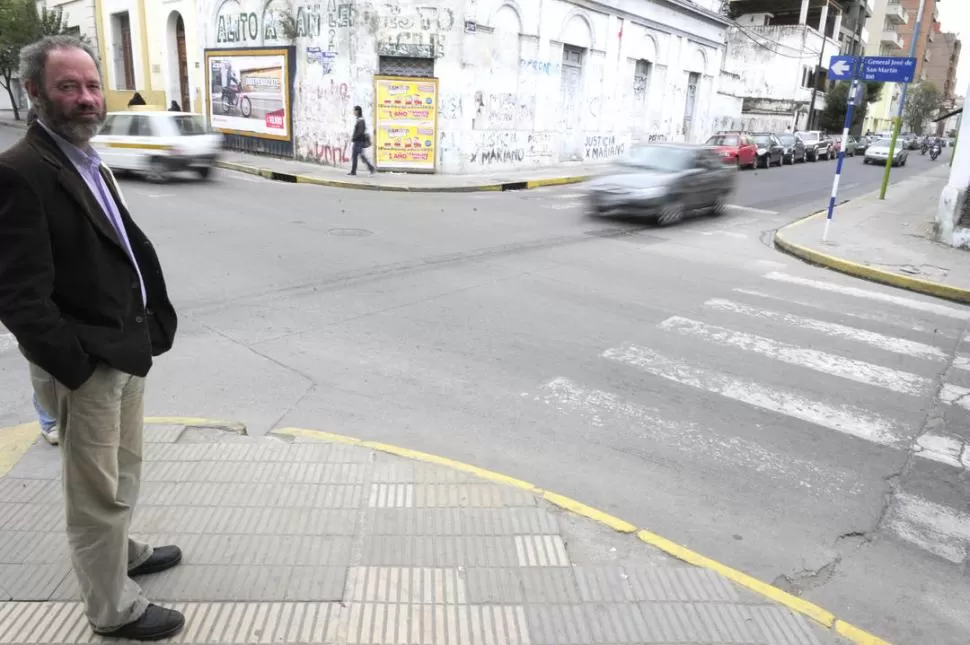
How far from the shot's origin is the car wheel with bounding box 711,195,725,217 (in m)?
15.1

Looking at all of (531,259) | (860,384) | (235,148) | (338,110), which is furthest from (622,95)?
(860,384)

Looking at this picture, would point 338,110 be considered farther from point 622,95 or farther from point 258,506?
point 258,506

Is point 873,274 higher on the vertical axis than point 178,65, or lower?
lower

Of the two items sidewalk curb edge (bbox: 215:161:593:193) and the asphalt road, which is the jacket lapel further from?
sidewalk curb edge (bbox: 215:161:593:193)

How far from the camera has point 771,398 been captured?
5.41 meters

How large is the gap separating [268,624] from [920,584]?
307 centimetres

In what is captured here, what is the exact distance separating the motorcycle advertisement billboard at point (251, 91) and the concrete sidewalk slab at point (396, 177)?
1.27m

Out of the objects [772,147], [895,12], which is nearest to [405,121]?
[772,147]

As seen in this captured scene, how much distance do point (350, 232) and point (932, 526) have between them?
914cm

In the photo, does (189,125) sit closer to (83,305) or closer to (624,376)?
(624,376)

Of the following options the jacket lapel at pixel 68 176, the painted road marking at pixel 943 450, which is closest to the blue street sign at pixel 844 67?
the painted road marking at pixel 943 450

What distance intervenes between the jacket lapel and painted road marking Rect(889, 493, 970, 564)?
164 inches

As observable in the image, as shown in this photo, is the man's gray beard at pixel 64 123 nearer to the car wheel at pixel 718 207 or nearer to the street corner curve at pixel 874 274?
the street corner curve at pixel 874 274

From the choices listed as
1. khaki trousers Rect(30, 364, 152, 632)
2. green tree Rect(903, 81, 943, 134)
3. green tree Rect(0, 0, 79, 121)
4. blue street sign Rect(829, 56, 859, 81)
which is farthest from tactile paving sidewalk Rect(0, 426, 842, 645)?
green tree Rect(903, 81, 943, 134)
